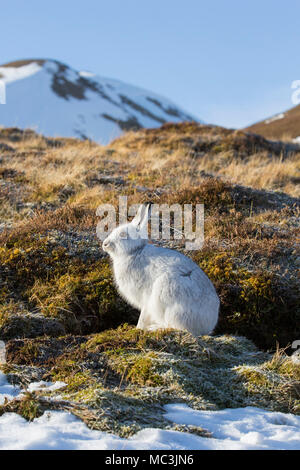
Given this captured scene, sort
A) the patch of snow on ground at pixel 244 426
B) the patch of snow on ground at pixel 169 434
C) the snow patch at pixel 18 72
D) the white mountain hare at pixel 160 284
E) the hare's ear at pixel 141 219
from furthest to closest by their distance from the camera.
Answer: the snow patch at pixel 18 72 → the hare's ear at pixel 141 219 → the white mountain hare at pixel 160 284 → the patch of snow on ground at pixel 244 426 → the patch of snow on ground at pixel 169 434

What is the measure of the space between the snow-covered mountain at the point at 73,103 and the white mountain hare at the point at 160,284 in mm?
44649

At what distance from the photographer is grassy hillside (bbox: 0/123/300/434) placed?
4.80m

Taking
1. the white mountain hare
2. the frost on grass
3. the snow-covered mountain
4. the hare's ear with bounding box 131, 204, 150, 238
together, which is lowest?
the frost on grass

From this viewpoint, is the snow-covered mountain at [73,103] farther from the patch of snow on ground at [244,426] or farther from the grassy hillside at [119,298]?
the patch of snow on ground at [244,426]

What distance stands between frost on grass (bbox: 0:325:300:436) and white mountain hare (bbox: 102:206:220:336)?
0.97 feet

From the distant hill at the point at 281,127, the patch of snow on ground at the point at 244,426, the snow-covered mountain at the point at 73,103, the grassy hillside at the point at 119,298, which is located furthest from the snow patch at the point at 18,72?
the patch of snow on ground at the point at 244,426

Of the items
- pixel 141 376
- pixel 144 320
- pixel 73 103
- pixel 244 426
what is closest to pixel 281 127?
pixel 73 103

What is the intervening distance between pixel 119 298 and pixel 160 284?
5.16 ft

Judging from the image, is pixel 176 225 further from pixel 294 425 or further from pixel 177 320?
pixel 294 425

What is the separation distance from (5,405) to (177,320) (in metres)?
2.47

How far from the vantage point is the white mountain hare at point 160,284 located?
19.5ft

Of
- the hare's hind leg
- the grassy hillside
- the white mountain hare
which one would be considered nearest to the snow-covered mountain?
the grassy hillside

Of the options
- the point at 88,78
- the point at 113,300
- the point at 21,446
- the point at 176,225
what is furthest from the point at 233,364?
the point at 88,78

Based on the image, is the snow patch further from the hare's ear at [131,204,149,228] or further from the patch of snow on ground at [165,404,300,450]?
the patch of snow on ground at [165,404,300,450]
